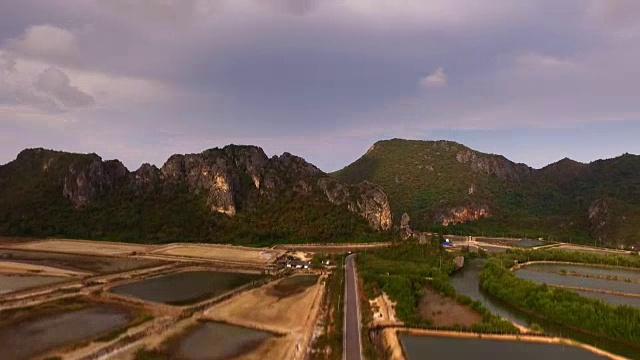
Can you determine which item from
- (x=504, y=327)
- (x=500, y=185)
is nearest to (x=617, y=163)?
(x=500, y=185)

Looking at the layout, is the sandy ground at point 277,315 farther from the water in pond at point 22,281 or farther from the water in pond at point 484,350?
the water in pond at point 22,281

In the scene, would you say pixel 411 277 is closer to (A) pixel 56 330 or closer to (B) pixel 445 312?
(B) pixel 445 312

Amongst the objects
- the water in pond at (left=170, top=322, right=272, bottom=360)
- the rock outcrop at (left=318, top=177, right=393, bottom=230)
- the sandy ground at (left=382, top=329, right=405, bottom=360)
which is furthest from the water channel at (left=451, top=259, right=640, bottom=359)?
the rock outcrop at (left=318, top=177, right=393, bottom=230)

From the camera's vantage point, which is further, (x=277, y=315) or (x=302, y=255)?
(x=302, y=255)

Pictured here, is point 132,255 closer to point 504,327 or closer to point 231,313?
point 231,313

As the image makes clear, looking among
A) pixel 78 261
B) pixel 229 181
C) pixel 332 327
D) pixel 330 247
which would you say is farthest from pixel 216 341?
pixel 229 181
